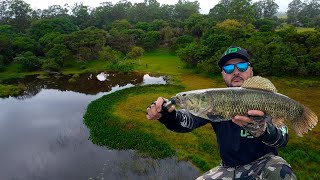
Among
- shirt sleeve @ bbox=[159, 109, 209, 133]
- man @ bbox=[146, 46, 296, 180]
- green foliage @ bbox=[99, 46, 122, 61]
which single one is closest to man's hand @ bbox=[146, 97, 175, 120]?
man @ bbox=[146, 46, 296, 180]

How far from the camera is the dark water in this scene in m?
14.6

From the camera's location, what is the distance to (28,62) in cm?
4288

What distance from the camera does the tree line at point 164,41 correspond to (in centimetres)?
3216

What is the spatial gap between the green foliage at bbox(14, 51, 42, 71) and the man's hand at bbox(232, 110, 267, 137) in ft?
143

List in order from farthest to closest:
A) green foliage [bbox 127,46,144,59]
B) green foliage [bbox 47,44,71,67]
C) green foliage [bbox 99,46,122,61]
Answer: green foliage [bbox 127,46,144,59] < green foliage [bbox 99,46,122,61] < green foliage [bbox 47,44,71,67]

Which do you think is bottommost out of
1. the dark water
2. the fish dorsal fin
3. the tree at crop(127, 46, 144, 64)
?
the dark water

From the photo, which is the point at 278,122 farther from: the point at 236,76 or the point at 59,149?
the point at 59,149

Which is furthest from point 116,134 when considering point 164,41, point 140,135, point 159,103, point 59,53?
point 164,41

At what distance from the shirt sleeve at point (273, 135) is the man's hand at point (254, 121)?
103 millimetres

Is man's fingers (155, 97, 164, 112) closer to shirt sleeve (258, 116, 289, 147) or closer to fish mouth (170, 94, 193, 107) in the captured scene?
fish mouth (170, 94, 193, 107)

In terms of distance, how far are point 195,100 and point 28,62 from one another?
4356cm

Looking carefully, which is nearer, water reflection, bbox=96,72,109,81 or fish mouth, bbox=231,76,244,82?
fish mouth, bbox=231,76,244,82

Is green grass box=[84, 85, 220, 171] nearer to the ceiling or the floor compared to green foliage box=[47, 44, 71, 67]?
nearer to the floor

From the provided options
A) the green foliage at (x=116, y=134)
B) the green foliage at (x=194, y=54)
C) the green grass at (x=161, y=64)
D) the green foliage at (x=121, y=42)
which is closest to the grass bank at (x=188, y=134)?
the green foliage at (x=116, y=134)
